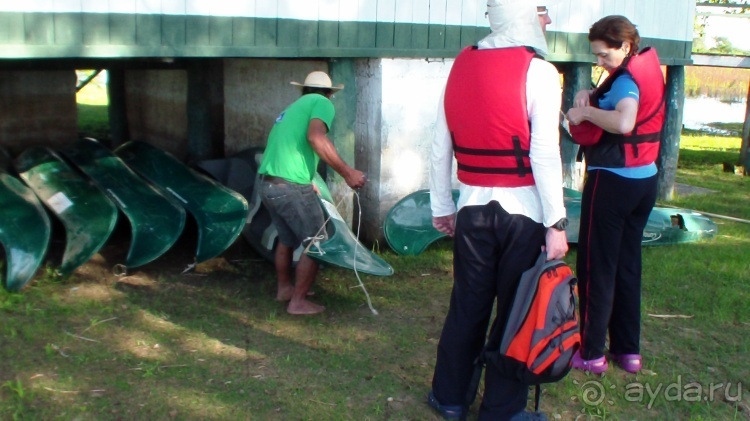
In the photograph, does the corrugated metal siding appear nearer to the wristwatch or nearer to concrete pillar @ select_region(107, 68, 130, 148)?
the wristwatch

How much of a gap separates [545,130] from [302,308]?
2577 mm

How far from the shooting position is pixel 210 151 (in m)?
8.96

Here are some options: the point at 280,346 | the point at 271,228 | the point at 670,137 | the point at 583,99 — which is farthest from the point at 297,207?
the point at 670,137

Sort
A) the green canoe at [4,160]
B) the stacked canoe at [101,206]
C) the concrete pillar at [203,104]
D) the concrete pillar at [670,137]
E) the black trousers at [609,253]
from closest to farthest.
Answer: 1. the black trousers at [609,253]
2. the stacked canoe at [101,206]
3. the green canoe at [4,160]
4. the concrete pillar at [203,104]
5. the concrete pillar at [670,137]

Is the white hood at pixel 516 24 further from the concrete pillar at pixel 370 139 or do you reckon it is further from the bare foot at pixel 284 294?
the concrete pillar at pixel 370 139

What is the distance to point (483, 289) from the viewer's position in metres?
3.87

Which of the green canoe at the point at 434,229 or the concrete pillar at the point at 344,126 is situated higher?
the concrete pillar at the point at 344,126

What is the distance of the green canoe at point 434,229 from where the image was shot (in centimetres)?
696

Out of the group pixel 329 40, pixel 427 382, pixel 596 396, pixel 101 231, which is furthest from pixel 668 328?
pixel 101 231

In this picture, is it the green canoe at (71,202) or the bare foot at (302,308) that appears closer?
the bare foot at (302,308)

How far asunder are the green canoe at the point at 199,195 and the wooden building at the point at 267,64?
89 cm

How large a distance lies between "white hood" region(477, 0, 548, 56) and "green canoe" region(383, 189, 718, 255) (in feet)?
11.3

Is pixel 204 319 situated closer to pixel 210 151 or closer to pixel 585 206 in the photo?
pixel 585 206

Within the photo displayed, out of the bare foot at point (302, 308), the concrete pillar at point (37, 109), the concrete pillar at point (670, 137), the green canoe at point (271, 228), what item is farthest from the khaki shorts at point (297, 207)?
the concrete pillar at point (670, 137)
